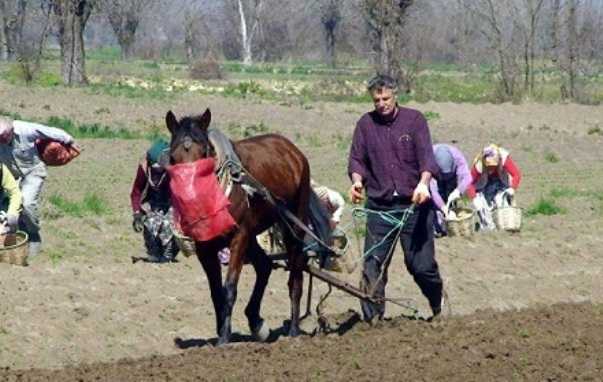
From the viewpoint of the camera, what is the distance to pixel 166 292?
12391 millimetres

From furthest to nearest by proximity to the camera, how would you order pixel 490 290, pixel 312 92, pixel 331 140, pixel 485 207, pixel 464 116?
pixel 312 92
pixel 464 116
pixel 331 140
pixel 485 207
pixel 490 290

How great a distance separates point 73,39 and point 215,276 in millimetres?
37641

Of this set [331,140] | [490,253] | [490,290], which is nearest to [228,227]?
[490,290]

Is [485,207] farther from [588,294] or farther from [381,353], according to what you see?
[381,353]

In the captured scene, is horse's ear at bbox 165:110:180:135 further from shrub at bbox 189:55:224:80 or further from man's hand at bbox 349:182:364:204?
shrub at bbox 189:55:224:80

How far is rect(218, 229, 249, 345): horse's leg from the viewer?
32.8ft

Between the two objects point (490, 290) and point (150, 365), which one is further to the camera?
point (490, 290)

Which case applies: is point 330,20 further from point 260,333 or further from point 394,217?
point 394,217

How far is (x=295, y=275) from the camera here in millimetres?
11070

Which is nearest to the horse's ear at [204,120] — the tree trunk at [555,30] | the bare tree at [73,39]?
the bare tree at [73,39]

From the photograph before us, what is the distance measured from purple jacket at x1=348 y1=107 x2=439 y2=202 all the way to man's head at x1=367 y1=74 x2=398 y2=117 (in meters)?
0.13

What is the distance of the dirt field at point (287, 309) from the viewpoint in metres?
8.80

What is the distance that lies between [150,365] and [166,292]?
11.2 feet

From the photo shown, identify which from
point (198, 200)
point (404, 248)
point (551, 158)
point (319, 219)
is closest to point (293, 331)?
point (319, 219)
